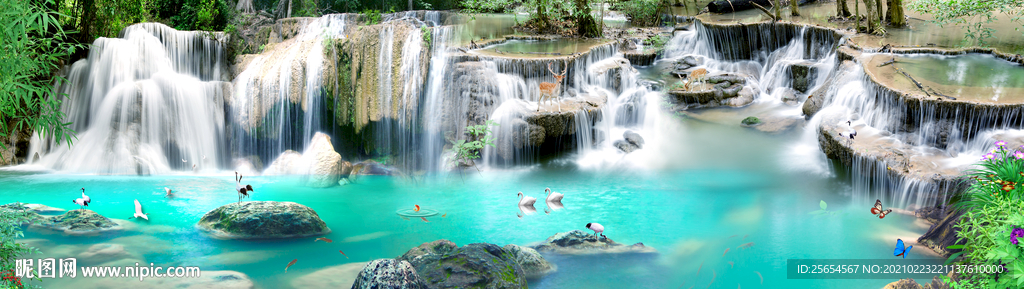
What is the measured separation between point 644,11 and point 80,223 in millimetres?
13482

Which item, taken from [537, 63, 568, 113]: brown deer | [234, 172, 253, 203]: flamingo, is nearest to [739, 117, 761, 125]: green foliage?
[537, 63, 568, 113]: brown deer

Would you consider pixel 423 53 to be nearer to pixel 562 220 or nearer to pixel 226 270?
pixel 562 220

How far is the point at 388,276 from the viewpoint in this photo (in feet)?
13.5

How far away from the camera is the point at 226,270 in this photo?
5219 mm

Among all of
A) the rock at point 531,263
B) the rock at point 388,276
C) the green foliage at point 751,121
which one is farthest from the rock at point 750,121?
the rock at point 388,276

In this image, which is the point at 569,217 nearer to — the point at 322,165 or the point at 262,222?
the point at 262,222

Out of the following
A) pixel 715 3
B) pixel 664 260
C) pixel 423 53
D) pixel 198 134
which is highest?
pixel 715 3

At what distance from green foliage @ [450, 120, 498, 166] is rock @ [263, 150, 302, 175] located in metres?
2.23

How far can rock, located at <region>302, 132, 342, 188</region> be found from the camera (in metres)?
8.06

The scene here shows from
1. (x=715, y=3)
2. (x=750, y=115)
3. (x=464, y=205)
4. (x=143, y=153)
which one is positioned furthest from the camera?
(x=715, y=3)

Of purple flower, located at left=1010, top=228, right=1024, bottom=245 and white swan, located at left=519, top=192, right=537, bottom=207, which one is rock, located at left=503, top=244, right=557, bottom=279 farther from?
purple flower, located at left=1010, top=228, right=1024, bottom=245


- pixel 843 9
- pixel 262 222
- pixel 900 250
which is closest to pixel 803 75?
pixel 843 9

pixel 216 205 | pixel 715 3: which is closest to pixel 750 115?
pixel 715 3

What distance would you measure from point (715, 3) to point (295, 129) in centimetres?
1179
